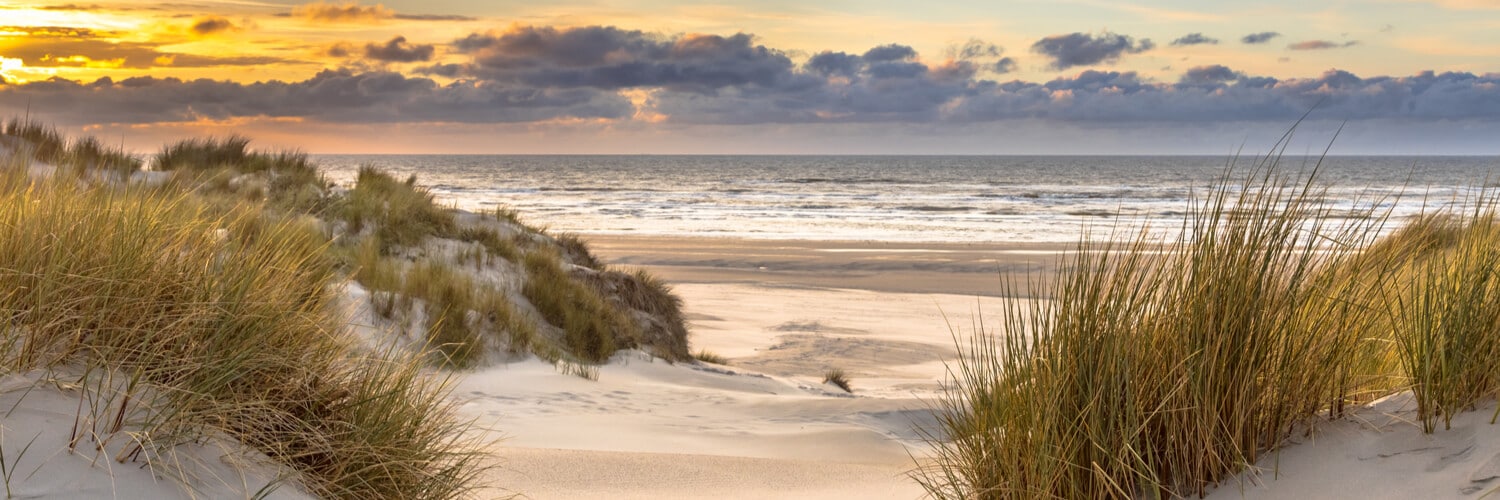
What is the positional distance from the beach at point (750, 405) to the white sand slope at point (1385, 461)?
1.03 meters

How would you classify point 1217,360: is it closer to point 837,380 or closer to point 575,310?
point 837,380

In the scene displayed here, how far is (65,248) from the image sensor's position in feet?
10.8

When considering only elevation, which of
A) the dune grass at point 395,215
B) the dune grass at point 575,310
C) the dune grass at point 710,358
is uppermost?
the dune grass at point 395,215

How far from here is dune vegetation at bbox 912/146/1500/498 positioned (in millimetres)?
3182

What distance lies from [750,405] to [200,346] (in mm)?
5089

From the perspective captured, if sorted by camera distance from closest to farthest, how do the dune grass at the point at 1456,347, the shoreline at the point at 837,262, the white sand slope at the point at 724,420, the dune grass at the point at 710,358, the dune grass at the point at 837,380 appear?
the dune grass at the point at 1456,347, the white sand slope at the point at 724,420, the dune grass at the point at 837,380, the dune grass at the point at 710,358, the shoreline at the point at 837,262

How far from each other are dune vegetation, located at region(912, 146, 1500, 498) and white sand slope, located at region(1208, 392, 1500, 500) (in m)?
0.06

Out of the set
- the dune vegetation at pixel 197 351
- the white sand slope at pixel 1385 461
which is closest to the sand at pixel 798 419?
the white sand slope at pixel 1385 461

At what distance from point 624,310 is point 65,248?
800cm

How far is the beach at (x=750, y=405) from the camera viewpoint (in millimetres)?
5590

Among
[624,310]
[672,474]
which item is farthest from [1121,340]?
[624,310]

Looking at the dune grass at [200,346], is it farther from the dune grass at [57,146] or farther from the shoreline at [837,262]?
the shoreline at [837,262]

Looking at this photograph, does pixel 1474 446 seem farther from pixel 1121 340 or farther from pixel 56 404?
pixel 56 404

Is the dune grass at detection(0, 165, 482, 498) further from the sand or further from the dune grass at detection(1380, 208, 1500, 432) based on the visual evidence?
the dune grass at detection(1380, 208, 1500, 432)
